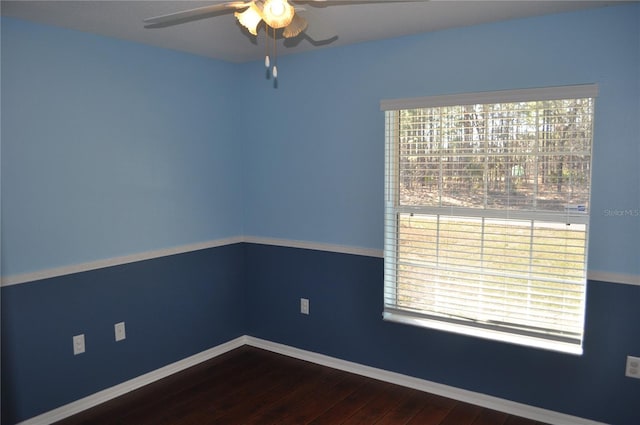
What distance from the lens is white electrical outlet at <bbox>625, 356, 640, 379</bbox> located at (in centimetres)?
258

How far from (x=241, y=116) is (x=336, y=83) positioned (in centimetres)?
94

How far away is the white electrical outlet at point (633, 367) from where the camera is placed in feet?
8.47

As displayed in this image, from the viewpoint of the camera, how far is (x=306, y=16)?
267 cm

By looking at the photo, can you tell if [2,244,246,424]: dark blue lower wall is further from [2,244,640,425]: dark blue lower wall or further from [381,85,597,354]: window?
[381,85,597,354]: window

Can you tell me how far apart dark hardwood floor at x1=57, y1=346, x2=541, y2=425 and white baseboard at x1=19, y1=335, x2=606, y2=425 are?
0.04 metres

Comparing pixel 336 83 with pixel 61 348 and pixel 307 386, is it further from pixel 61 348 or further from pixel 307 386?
pixel 61 348

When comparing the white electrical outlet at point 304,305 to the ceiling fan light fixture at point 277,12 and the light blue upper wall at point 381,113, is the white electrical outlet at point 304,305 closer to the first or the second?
the light blue upper wall at point 381,113

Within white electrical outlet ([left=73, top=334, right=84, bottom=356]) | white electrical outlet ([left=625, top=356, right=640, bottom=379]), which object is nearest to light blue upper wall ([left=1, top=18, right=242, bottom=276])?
white electrical outlet ([left=73, top=334, right=84, bottom=356])

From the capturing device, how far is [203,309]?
3.79 m

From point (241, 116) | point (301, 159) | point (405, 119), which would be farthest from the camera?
point (241, 116)

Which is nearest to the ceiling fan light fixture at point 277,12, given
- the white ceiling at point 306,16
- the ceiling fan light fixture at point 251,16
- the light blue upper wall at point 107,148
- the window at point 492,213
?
the ceiling fan light fixture at point 251,16

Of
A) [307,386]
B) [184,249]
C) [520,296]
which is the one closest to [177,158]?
[184,249]

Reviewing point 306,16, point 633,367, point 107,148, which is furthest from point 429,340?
point 107,148

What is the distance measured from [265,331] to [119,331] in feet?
3.92
